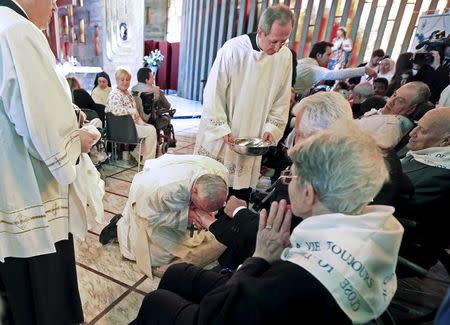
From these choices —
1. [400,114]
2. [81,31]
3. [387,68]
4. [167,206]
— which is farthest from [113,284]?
[81,31]

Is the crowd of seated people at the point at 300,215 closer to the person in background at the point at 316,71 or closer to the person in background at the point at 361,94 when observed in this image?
the person in background at the point at 316,71

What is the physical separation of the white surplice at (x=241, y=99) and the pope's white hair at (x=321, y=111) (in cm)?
94

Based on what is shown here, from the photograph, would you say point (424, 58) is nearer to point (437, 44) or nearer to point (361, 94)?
point (437, 44)

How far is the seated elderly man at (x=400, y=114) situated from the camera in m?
2.03

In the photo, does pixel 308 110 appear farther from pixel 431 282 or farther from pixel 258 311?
pixel 431 282

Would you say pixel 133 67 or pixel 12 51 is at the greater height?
pixel 12 51

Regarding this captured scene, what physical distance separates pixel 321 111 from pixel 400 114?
133 cm

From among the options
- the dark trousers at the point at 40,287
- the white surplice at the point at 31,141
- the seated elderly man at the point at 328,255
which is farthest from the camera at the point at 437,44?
the dark trousers at the point at 40,287

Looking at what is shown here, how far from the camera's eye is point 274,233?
98 cm

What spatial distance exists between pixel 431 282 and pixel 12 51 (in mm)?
2785

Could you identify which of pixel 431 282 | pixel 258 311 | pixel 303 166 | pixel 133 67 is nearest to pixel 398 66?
pixel 431 282

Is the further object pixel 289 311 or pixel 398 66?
pixel 398 66

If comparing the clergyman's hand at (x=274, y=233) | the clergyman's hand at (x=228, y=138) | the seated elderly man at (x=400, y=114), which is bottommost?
the clergyman's hand at (x=228, y=138)

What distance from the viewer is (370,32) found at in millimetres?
7195
